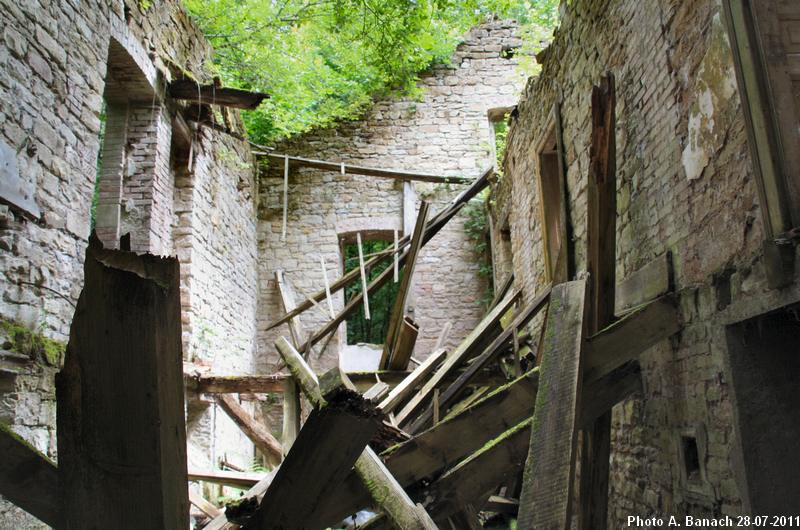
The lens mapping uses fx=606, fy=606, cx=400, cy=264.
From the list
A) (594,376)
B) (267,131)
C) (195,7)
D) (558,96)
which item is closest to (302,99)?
(267,131)

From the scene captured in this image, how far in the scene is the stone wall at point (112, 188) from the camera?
3625 millimetres

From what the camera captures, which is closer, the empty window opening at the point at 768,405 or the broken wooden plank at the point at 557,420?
the broken wooden plank at the point at 557,420

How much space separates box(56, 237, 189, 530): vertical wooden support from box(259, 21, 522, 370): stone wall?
29.5 ft

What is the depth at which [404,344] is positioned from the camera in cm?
568

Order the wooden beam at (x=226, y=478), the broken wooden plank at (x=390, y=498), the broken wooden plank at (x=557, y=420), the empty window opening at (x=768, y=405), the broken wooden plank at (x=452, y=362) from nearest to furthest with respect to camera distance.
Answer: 1. the broken wooden plank at (x=557, y=420)
2. the broken wooden plank at (x=390, y=498)
3. the empty window opening at (x=768, y=405)
4. the broken wooden plank at (x=452, y=362)
5. the wooden beam at (x=226, y=478)

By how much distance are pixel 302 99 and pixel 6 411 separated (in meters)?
7.27

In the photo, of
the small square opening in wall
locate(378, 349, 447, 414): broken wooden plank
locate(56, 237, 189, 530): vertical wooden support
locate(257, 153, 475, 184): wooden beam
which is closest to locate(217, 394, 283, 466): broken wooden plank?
locate(378, 349, 447, 414): broken wooden plank

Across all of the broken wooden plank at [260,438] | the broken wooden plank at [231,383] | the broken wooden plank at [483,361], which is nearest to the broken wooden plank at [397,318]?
the broken wooden plank at [483,361]

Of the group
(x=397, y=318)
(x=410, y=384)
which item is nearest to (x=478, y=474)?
(x=410, y=384)

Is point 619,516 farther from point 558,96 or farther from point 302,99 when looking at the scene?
point 302,99

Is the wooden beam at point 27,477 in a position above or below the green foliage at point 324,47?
below

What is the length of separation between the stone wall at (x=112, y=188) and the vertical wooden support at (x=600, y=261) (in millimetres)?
3129

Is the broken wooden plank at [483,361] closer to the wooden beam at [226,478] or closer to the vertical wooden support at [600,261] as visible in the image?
the vertical wooden support at [600,261]

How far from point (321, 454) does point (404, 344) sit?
4.75 m
